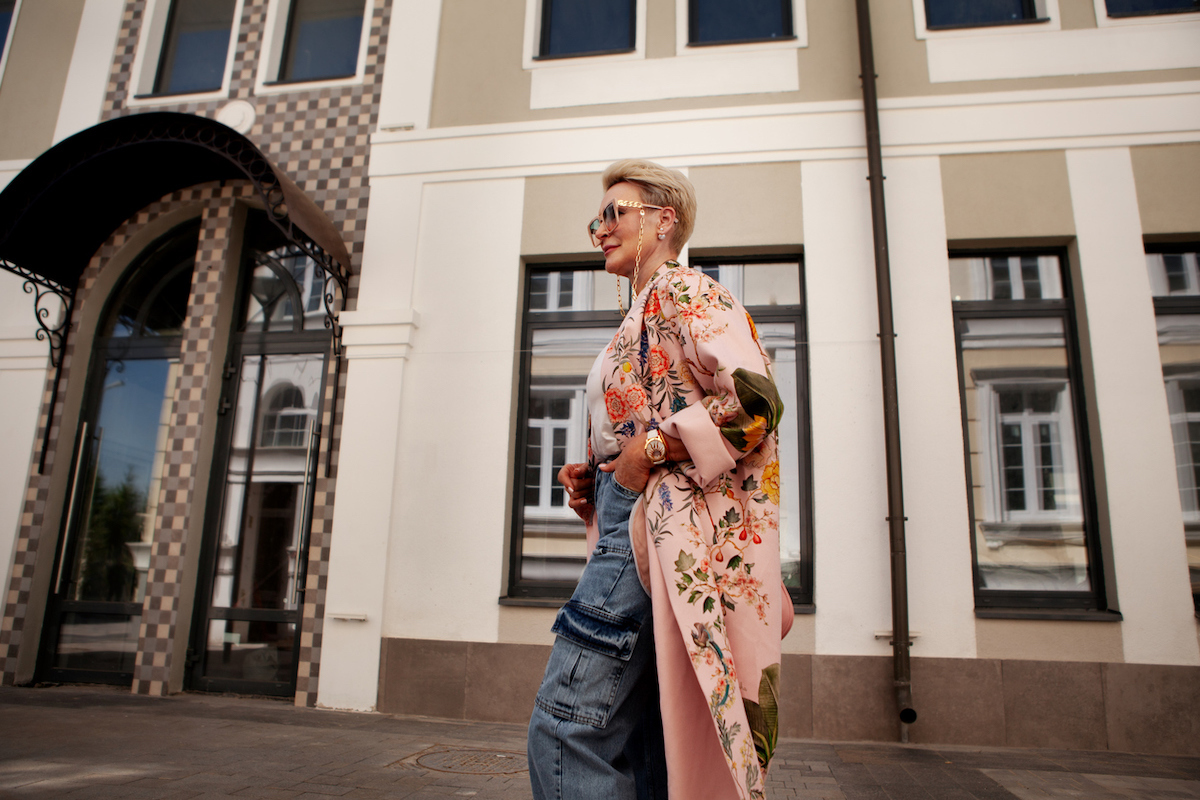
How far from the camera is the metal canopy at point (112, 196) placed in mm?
4996

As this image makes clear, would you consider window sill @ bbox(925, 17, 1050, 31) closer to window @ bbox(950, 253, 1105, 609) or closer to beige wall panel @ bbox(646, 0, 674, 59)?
window @ bbox(950, 253, 1105, 609)

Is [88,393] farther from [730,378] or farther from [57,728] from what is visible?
[730,378]

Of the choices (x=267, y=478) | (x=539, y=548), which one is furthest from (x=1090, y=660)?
(x=267, y=478)

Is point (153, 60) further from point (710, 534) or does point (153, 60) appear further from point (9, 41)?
point (710, 534)

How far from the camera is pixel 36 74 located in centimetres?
645

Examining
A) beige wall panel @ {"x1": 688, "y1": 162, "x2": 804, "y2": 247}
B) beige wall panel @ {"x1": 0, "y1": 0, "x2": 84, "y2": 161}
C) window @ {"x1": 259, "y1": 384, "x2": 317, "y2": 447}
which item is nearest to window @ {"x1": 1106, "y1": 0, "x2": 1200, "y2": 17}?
beige wall panel @ {"x1": 688, "y1": 162, "x2": 804, "y2": 247}

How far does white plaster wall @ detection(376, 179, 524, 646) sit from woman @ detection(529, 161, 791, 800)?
10.9ft

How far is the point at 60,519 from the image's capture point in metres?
5.82

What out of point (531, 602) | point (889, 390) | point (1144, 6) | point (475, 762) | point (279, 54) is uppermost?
point (279, 54)

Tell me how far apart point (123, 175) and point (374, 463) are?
3.12 meters

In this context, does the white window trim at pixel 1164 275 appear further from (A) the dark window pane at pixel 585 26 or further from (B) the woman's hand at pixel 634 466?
(B) the woman's hand at pixel 634 466

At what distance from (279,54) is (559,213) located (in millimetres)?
3011

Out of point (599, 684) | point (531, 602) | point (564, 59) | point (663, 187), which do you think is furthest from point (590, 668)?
point (564, 59)

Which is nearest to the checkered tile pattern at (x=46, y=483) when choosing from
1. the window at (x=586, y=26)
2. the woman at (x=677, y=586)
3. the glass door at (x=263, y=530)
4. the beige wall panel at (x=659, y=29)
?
the glass door at (x=263, y=530)
